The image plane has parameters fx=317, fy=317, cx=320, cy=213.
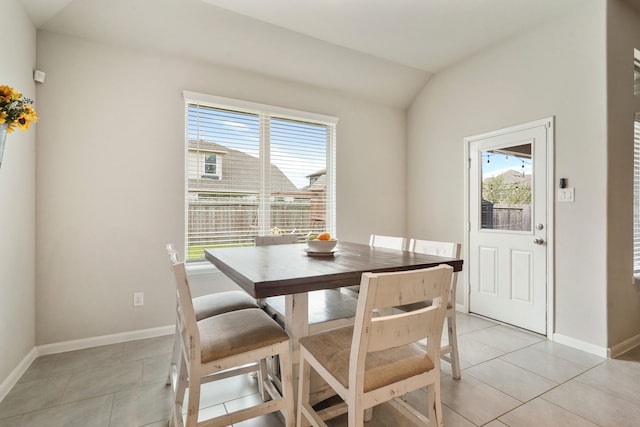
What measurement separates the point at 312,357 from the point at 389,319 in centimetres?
45

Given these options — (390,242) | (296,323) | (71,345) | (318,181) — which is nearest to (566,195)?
(390,242)

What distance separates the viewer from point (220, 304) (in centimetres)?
200

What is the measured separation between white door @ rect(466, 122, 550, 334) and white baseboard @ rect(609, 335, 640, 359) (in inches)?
19.2

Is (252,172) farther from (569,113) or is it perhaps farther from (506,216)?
(569,113)

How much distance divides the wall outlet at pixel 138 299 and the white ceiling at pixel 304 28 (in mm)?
2213

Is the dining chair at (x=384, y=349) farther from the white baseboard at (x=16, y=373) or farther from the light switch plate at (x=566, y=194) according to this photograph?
the light switch plate at (x=566, y=194)

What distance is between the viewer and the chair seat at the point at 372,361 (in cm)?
125

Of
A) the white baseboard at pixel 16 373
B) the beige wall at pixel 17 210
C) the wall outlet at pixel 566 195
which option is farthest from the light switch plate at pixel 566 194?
the white baseboard at pixel 16 373

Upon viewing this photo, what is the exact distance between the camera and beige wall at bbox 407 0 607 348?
2.56 m

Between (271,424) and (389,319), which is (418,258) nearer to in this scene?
(389,319)

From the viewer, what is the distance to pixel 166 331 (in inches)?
116

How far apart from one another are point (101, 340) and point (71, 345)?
21 centimetres

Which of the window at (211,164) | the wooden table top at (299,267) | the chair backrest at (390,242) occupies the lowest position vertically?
the wooden table top at (299,267)

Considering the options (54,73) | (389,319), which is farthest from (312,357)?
(54,73)
